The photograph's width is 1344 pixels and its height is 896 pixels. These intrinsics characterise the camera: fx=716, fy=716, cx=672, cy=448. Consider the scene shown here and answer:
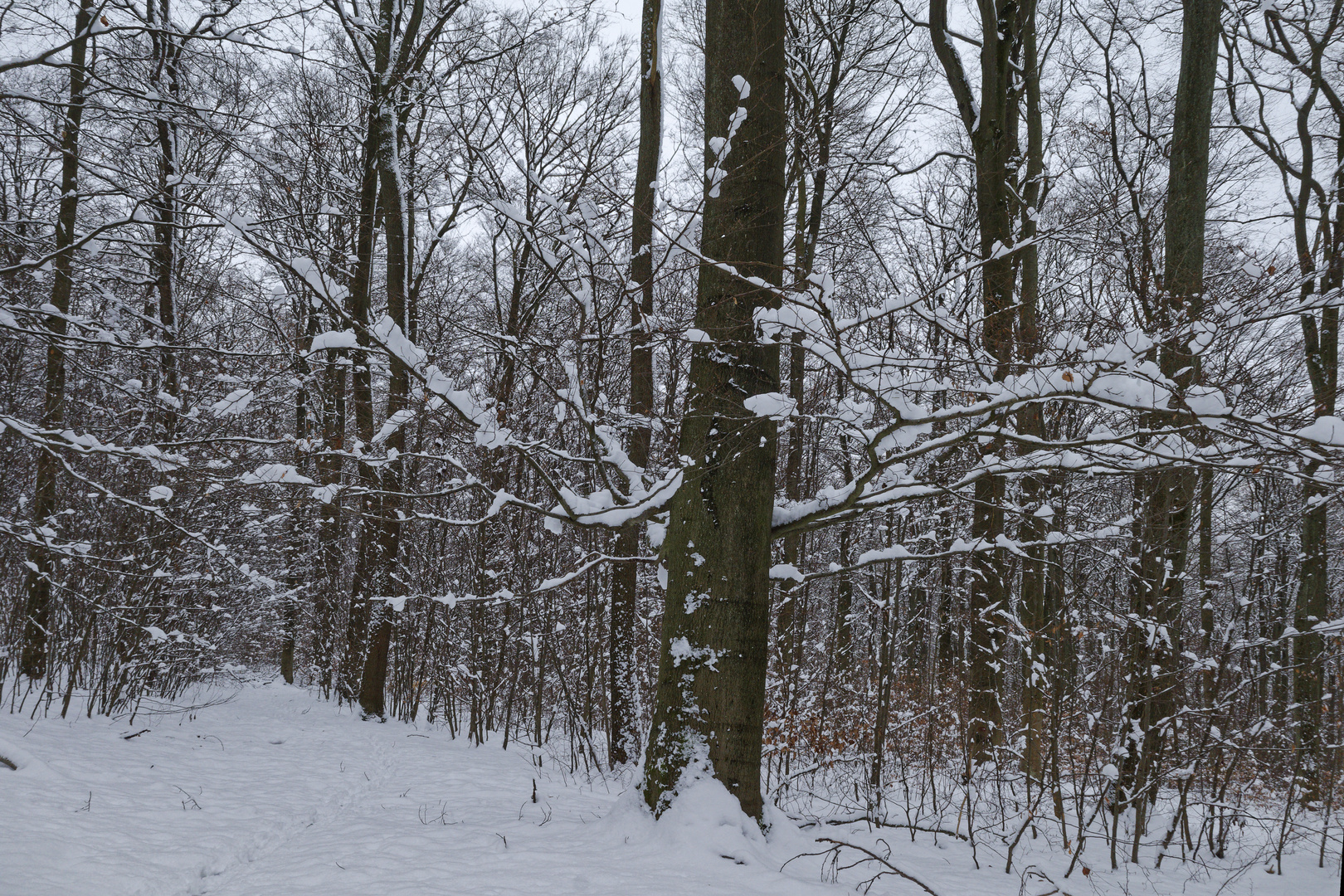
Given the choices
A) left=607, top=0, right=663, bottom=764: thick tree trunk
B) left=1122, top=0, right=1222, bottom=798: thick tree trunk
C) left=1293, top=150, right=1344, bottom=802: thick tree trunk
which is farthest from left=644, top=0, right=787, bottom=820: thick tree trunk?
left=1293, top=150, right=1344, bottom=802: thick tree trunk

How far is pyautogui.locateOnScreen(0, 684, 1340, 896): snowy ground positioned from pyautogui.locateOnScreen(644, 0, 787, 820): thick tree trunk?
287 mm

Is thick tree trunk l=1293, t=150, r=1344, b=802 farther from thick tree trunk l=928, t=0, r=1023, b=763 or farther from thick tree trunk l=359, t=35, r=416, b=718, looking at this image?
thick tree trunk l=359, t=35, r=416, b=718

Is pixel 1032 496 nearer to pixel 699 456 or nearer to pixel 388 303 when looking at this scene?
pixel 699 456

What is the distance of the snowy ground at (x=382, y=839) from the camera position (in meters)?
3.45

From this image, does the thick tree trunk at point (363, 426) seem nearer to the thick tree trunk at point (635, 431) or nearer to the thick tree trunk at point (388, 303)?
the thick tree trunk at point (388, 303)

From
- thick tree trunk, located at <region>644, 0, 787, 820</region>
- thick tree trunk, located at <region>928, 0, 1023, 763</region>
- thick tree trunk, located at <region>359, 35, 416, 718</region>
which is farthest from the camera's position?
thick tree trunk, located at <region>359, 35, 416, 718</region>

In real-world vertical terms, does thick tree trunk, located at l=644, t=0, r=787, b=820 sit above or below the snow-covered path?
above

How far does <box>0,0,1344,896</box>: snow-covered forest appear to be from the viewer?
150 inches

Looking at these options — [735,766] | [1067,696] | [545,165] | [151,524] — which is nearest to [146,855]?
[735,766]

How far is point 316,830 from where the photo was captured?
4762 mm

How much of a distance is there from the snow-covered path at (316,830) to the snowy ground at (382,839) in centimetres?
1

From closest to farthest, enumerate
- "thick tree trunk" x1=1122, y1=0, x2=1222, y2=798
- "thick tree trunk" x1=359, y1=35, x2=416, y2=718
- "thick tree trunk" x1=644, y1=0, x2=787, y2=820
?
"thick tree trunk" x1=644, y1=0, x2=787, y2=820
"thick tree trunk" x1=1122, y1=0, x2=1222, y2=798
"thick tree trunk" x1=359, y1=35, x2=416, y2=718

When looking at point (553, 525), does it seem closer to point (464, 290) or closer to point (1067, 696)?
point (1067, 696)

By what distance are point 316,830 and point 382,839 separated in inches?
30.5
